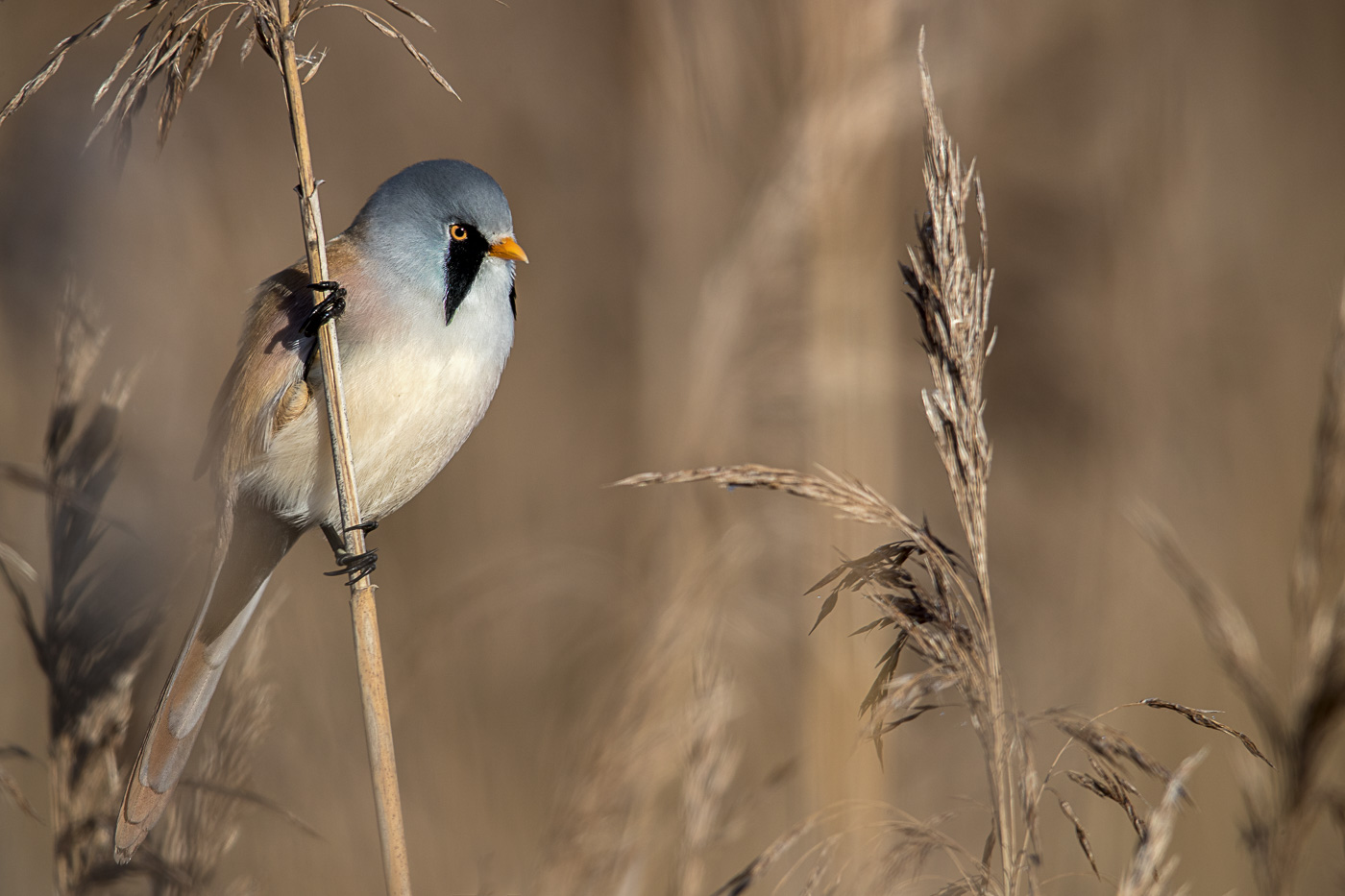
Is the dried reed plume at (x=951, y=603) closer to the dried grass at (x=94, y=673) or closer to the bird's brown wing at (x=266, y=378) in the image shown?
the bird's brown wing at (x=266, y=378)

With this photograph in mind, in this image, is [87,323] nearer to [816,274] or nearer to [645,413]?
[816,274]

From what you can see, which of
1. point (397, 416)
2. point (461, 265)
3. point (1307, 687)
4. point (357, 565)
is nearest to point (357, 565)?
point (357, 565)

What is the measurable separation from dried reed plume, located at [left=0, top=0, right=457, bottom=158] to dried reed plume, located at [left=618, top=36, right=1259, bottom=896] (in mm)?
632

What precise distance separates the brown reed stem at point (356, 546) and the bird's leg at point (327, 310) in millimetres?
87

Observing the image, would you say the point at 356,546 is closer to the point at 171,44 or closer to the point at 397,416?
the point at 397,416

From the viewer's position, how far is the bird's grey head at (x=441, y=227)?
164 centimetres

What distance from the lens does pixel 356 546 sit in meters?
1.42

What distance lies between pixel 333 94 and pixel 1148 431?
329 centimetres

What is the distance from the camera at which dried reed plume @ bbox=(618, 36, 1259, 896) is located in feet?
3.46

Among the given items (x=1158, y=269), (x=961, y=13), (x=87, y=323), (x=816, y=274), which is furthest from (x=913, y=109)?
(x=87, y=323)

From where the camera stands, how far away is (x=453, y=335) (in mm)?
1663

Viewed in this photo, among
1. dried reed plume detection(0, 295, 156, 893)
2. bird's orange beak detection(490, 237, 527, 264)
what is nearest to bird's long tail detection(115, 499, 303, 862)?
dried reed plume detection(0, 295, 156, 893)

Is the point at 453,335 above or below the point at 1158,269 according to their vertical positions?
below

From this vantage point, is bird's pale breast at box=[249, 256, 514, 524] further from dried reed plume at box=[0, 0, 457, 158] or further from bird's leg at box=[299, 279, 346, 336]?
dried reed plume at box=[0, 0, 457, 158]
